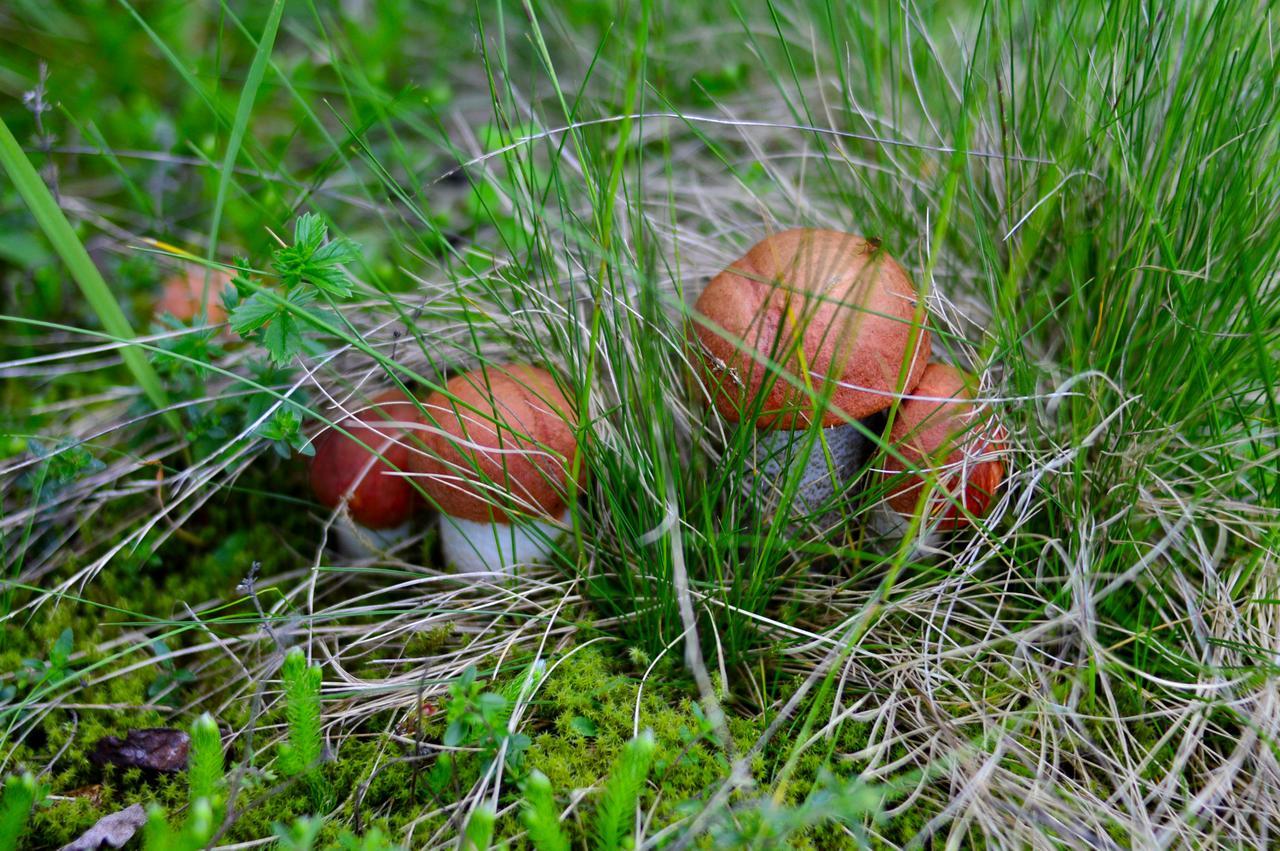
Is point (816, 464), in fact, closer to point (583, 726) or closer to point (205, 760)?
point (583, 726)

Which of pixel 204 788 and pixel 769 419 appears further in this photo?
pixel 769 419

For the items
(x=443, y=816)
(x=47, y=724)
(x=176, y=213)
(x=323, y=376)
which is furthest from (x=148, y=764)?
(x=176, y=213)

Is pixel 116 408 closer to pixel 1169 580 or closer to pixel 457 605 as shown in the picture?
pixel 457 605

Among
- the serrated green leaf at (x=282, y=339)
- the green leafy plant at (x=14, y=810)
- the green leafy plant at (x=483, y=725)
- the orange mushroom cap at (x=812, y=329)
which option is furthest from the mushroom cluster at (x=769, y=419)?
the green leafy plant at (x=14, y=810)

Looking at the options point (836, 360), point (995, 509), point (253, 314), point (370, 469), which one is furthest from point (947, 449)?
point (253, 314)

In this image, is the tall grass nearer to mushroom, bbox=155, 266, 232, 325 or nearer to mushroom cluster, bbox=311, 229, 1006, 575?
mushroom cluster, bbox=311, 229, 1006, 575

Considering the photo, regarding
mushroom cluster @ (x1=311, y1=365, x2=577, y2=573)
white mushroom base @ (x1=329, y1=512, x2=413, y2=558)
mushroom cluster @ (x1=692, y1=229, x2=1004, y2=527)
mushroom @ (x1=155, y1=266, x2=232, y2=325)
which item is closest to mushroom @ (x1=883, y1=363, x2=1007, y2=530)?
mushroom cluster @ (x1=692, y1=229, x2=1004, y2=527)
